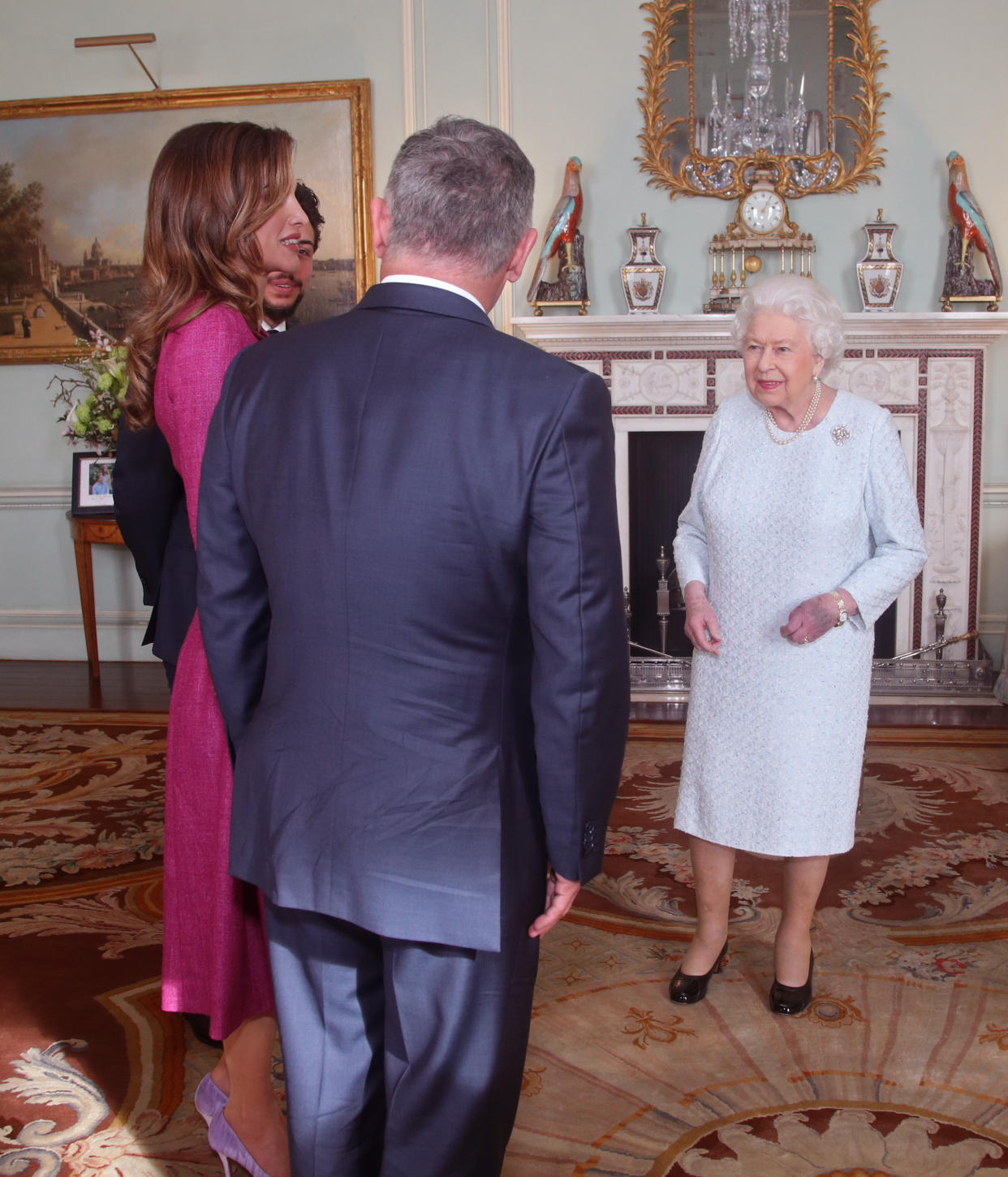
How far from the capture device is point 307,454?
134 cm

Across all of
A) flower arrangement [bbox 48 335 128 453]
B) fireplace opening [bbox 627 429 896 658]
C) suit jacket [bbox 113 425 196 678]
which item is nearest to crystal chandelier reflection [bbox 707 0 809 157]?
fireplace opening [bbox 627 429 896 658]

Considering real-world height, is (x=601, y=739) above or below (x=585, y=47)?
below

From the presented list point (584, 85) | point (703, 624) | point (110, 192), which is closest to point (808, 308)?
point (703, 624)

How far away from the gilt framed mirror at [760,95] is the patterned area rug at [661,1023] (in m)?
3.76

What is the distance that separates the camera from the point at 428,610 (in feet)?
4.26

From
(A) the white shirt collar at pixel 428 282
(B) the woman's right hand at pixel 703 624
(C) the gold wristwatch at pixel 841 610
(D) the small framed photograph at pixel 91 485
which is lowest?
(B) the woman's right hand at pixel 703 624

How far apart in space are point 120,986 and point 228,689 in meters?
1.49

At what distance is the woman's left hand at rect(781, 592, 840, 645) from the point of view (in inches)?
93.6

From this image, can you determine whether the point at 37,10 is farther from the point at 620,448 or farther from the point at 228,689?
the point at 228,689

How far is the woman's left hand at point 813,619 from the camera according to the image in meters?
2.38

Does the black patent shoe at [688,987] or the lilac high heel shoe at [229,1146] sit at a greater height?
the lilac high heel shoe at [229,1146]

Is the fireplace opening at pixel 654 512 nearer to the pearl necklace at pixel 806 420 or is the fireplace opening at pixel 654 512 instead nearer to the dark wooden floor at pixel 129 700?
the dark wooden floor at pixel 129 700

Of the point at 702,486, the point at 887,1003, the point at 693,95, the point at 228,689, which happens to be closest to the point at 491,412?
the point at 228,689

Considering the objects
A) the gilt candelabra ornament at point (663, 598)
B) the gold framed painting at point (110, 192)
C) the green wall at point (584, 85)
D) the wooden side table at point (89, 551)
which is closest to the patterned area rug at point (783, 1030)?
the gilt candelabra ornament at point (663, 598)
